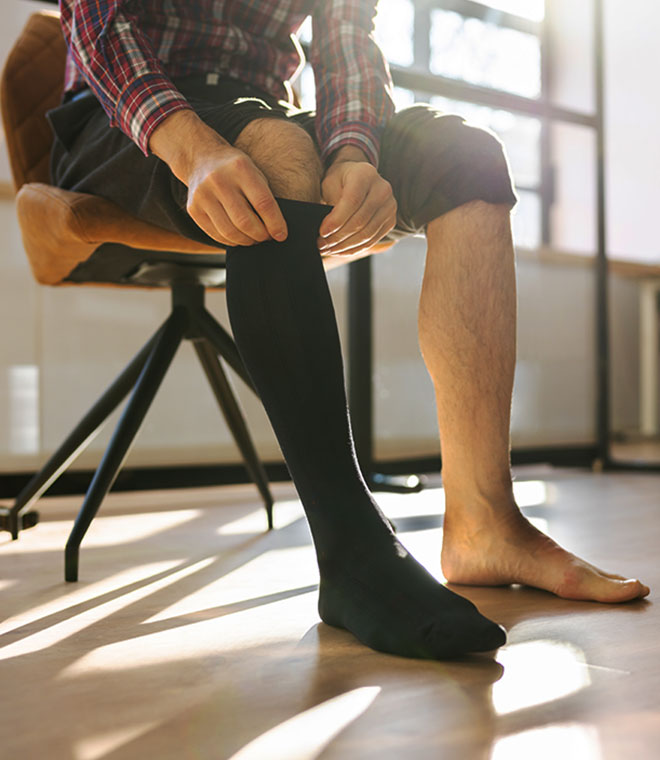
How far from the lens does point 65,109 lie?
3.63 ft

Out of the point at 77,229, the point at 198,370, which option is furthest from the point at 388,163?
the point at 198,370

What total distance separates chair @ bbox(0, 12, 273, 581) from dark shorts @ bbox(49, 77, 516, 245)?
0.17 feet

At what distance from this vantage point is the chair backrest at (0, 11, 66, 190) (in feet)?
4.20

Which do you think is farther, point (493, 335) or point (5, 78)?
point (5, 78)

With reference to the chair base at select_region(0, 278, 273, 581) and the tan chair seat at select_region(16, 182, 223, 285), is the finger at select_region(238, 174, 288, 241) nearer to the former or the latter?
the tan chair seat at select_region(16, 182, 223, 285)

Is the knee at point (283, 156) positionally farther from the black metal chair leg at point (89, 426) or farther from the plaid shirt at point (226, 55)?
the black metal chair leg at point (89, 426)

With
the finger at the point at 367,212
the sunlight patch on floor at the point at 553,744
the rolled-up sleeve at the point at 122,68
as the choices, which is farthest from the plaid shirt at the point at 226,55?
the sunlight patch on floor at the point at 553,744

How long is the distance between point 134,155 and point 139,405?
13.1 inches

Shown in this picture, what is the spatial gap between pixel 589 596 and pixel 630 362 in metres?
Answer: 3.21

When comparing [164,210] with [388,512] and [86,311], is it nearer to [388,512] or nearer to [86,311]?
[388,512]

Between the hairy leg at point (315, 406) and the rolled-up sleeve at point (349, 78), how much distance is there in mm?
200

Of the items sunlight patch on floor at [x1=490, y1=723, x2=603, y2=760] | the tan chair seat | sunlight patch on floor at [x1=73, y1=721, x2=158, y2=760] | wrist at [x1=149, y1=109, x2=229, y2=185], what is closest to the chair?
the tan chair seat

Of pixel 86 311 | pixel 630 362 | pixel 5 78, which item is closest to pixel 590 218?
pixel 630 362

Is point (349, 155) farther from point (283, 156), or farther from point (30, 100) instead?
point (30, 100)
